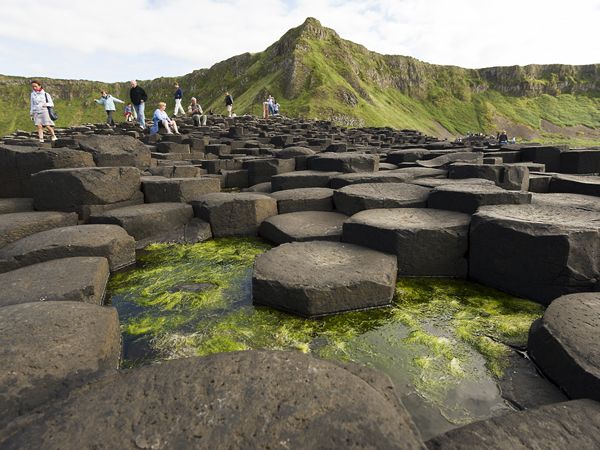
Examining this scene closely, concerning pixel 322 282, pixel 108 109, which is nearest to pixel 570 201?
pixel 322 282

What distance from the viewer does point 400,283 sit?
312 cm

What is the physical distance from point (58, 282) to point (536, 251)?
365 cm

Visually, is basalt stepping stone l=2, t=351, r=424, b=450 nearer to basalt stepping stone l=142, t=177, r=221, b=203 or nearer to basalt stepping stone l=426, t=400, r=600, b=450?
basalt stepping stone l=426, t=400, r=600, b=450

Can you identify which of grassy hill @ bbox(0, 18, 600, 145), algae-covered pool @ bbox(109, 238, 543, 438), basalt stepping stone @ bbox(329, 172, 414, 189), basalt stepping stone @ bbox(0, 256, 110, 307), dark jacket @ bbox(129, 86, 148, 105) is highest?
grassy hill @ bbox(0, 18, 600, 145)

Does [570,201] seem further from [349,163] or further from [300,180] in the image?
[300,180]

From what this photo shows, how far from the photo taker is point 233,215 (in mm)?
4609

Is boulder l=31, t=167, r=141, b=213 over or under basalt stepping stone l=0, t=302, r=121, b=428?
over

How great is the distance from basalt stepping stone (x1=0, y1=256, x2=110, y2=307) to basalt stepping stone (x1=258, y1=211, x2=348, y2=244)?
6.02ft

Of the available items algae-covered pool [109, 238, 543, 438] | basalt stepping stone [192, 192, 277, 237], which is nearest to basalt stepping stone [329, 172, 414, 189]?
basalt stepping stone [192, 192, 277, 237]

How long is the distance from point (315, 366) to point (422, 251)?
2.04 m

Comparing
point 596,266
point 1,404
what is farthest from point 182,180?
point 596,266

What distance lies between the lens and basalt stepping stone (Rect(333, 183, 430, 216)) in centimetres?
420

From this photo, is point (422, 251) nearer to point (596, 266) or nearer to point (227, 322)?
point (596, 266)

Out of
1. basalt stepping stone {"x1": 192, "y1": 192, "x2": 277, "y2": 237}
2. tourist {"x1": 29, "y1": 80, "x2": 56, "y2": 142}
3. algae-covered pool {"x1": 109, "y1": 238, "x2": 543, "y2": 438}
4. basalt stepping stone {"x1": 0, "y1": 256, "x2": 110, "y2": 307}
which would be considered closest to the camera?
algae-covered pool {"x1": 109, "y1": 238, "x2": 543, "y2": 438}
